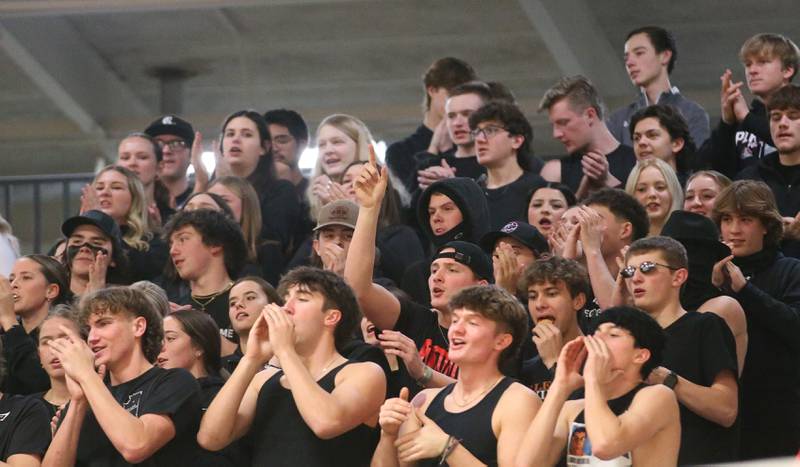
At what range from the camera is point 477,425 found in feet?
17.4

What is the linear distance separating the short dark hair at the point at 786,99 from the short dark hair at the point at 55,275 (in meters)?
3.43

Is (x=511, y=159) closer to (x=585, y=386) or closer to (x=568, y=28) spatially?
(x=585, y=386)

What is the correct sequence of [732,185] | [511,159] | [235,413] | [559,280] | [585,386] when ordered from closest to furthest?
[585,386] → [235,413] → [559,280] → [732,185] → [511,159]

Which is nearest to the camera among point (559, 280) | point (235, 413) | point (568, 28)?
point (235, 413)

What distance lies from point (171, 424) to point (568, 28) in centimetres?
719

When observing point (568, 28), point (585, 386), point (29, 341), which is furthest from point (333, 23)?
point (585, 386)

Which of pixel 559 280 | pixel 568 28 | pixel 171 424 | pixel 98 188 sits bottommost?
pixel 171 424

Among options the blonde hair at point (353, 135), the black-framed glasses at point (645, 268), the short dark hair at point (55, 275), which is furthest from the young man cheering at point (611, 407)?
the blonde hair at point (353, 135)

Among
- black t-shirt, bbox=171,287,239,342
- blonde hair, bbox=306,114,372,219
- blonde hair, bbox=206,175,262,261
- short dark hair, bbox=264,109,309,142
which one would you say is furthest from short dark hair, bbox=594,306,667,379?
short dark hair, bbox=264,109,309,142

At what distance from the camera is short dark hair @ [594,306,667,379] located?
17.6 feet

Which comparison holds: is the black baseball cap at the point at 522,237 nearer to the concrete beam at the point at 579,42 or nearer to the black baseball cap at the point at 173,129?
the black baseball cap at the point at 173,129

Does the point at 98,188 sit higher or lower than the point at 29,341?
higher

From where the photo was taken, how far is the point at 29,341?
23.2ft

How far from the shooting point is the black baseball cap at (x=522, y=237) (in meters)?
6.84
